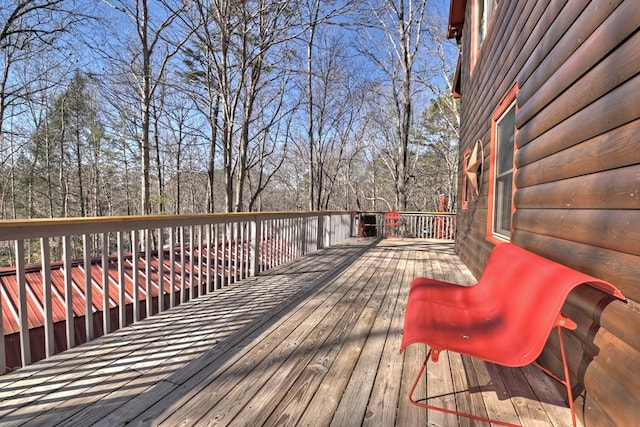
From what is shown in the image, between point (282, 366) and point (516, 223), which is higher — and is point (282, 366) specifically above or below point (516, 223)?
below

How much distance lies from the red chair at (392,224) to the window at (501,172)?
642 cm

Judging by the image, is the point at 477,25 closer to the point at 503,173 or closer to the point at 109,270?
the point at 503,173

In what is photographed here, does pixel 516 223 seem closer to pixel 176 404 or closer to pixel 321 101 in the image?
pixel 176 404

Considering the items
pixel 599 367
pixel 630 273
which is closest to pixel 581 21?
pixel 630 273

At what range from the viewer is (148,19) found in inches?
319

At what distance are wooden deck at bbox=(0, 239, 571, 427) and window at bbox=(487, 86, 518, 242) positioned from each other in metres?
1.60

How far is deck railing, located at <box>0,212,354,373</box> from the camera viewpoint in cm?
185

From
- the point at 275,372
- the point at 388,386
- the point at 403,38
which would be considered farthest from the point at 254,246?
the point at 403,38

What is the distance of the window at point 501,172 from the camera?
303 centimetres

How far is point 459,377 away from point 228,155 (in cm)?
916

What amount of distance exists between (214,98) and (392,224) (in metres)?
9.53

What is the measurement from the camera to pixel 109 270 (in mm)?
3945

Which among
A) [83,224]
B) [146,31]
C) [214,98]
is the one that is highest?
[146,31]

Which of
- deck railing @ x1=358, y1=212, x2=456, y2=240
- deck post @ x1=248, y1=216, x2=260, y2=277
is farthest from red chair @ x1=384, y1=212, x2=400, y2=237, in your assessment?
deck post @ x1=248, y1=216, x2=260, y2=277
